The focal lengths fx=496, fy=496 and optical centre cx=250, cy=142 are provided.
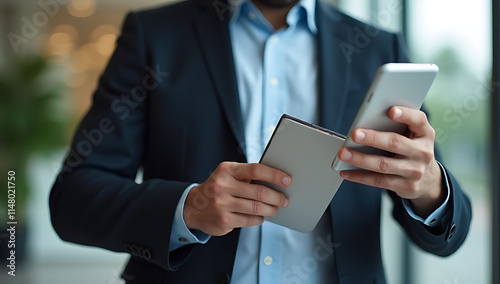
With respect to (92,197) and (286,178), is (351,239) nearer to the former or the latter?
(286,178)

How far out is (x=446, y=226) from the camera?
1.16 meters

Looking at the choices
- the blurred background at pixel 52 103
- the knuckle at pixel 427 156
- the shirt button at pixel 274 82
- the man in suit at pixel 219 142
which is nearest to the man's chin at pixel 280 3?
the man in suit at pixel 219 142

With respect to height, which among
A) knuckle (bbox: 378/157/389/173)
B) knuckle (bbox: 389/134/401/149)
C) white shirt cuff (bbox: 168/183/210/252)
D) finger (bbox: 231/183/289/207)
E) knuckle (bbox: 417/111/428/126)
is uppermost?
knuckle (bbox: 417/111/428/126)

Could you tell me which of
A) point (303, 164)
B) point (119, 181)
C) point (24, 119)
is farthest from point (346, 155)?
point (24, 119)

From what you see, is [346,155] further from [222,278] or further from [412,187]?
[222,278]

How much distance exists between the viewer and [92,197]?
120cm

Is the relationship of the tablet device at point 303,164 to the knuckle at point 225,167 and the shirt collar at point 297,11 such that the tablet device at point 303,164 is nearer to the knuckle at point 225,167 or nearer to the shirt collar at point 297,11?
the knuckle at point 225,167

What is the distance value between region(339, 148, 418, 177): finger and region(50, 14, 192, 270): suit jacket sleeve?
414 mm

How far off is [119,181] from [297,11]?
0.66 m

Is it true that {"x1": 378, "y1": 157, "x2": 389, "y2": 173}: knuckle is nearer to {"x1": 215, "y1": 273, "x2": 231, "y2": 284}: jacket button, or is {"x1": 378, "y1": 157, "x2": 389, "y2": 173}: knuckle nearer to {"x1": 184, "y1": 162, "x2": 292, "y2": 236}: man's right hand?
{"x1": 184, "y1": 162, "x2": 292, "y2": 236}: man's right hand

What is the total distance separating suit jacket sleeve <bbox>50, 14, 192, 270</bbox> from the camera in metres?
1.14

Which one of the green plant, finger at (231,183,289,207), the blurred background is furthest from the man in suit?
the green plant

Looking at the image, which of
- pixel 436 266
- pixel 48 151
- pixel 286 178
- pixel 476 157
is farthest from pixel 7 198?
pixel 286 178

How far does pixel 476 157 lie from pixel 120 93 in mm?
1770
